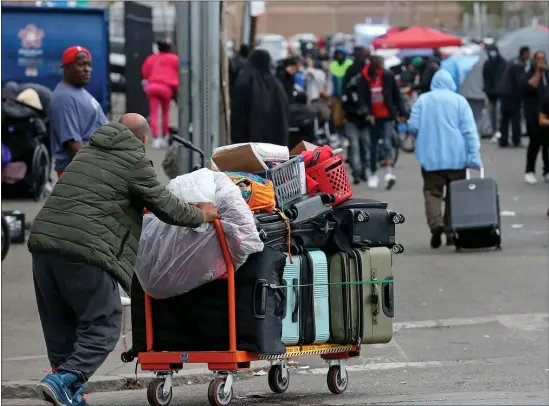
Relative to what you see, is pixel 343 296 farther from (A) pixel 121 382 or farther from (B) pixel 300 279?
(A) pixel 121 382

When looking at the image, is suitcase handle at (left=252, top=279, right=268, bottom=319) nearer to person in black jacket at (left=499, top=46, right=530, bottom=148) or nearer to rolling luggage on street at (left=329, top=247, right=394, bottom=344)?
rolling luggage on street at (left=329, top=247, right=394, bottom=344)

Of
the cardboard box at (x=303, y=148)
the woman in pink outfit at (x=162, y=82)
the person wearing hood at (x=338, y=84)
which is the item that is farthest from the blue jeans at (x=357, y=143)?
the cardboard box at (x=303, y=148)

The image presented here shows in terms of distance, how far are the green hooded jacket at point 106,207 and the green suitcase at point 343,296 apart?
1087 millimetres

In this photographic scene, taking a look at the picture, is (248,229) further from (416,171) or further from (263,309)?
(416,171)

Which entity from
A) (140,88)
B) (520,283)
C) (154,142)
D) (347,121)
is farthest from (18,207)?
(140,88)

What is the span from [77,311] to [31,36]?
Result: 19.0m

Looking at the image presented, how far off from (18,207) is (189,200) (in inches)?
423

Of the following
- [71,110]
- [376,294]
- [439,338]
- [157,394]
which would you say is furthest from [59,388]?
[439,338]

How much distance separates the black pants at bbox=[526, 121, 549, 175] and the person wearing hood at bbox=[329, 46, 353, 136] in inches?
156

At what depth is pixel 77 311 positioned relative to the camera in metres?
7.66

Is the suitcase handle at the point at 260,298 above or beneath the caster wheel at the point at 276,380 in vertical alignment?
above

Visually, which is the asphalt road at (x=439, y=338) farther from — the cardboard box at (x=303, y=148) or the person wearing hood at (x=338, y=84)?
the person wearing hood at (x=338, y=84)

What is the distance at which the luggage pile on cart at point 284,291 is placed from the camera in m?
7.81

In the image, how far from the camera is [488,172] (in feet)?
77.6
